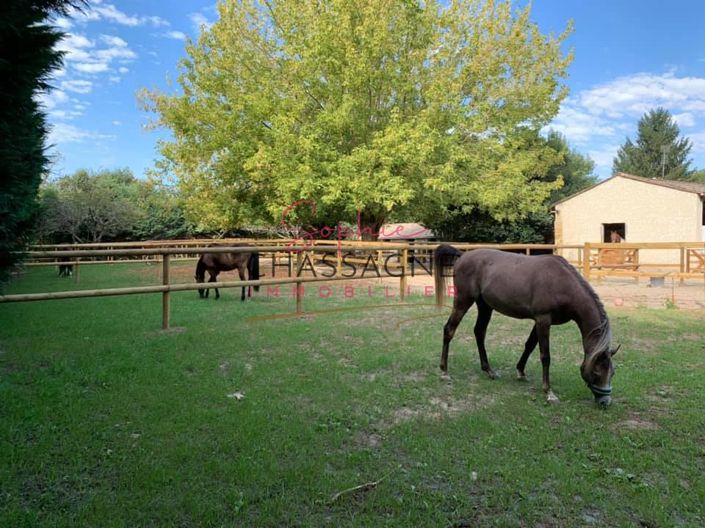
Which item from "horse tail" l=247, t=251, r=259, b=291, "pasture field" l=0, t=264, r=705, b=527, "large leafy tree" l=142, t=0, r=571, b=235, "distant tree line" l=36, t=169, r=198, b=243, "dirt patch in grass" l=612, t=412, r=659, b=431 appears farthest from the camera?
"distant tree line" l=36, t=169, r=198, b=243

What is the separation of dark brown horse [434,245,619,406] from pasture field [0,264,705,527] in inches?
11.3

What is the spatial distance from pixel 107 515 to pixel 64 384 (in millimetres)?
2071

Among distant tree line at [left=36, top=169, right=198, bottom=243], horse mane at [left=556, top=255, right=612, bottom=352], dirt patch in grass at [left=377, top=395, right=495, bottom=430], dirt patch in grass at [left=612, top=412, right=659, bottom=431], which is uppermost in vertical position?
distant tree line at [left=36, top=169, right=198, bottom=243]

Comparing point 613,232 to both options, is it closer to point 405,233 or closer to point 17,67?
point 405,233

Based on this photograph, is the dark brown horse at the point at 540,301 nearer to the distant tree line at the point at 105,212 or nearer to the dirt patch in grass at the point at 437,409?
the dirt patch in grass at the point at 437,409

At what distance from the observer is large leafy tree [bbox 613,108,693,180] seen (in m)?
39.6

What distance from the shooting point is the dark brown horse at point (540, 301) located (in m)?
3.36

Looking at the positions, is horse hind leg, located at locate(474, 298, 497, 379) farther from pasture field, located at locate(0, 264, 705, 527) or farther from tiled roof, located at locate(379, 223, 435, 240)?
tiled roof, located at locate(379, 223, 435, 240)

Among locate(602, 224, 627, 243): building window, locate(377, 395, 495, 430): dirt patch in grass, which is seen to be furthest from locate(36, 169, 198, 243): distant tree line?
locate(602, 224, 627, 243): building window

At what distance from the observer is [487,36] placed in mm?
16953

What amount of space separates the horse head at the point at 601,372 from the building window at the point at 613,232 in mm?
20034

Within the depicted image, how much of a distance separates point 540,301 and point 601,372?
2.23 feet

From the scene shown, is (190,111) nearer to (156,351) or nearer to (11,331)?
(11,331)

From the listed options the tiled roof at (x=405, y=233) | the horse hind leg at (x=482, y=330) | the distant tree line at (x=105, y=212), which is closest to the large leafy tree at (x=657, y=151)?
the tiled roof at (x=405, y=233)
